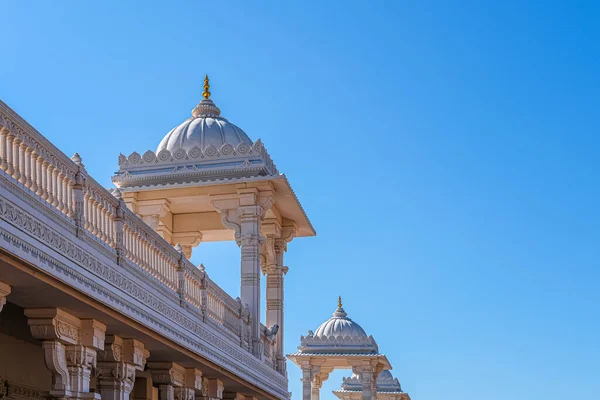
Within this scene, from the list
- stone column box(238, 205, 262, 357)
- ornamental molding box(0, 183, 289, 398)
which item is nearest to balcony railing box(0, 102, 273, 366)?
ornamental molding box(0, 183, 289, 398)

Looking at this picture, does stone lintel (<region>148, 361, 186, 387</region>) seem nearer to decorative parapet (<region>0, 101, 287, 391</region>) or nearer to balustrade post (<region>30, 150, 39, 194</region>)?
decorative parapet (<region>0, 101, 287, 391</region>)

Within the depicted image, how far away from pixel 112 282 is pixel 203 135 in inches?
351

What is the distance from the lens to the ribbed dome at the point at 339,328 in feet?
117

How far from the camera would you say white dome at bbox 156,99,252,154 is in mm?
18531

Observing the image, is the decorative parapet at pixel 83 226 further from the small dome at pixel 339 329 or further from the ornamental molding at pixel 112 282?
the small dome at pixel 339 329

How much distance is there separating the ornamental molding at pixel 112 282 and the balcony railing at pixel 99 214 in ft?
0.67

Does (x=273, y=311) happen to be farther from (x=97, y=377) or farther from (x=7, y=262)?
(x=7, y=262)

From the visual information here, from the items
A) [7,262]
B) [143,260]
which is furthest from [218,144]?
[7,262]

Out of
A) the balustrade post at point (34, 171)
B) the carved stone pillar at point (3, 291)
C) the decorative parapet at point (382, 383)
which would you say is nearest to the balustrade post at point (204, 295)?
the balustrade post at point (34, 171)

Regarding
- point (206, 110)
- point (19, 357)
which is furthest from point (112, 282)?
point (206, 110)

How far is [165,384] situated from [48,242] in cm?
582

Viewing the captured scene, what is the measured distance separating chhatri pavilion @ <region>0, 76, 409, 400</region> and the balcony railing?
2cm

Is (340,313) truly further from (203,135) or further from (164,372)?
(164,372)

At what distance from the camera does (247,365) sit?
16062mm
